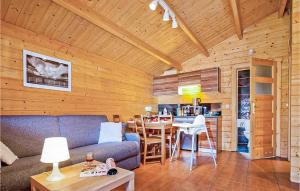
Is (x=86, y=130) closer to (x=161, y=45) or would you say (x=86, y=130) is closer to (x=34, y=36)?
(x=34, y=36)

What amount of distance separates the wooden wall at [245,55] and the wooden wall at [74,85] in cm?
207

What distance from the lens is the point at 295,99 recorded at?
2.62 metres

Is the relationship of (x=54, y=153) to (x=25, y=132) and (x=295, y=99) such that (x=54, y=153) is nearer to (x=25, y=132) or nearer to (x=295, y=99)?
(x=25, y=132)

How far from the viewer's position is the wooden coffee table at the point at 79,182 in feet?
4.70

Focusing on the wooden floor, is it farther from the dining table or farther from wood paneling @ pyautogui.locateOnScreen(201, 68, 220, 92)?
wood paneling @ pyautogui.locateOnScreen(201, 68, 220, 92)

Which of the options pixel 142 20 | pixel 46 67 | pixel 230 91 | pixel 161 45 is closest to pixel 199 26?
pixel 161 45

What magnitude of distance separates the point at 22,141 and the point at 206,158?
11.1 ft

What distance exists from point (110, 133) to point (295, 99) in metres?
3.05

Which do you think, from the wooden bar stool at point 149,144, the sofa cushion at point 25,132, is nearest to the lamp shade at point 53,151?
the sofa cushion at point 25,132

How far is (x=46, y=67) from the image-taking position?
2.93 meters

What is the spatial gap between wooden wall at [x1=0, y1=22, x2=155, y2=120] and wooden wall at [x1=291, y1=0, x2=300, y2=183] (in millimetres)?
3432

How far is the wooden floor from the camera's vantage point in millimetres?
2396

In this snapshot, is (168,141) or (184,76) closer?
(168,141)

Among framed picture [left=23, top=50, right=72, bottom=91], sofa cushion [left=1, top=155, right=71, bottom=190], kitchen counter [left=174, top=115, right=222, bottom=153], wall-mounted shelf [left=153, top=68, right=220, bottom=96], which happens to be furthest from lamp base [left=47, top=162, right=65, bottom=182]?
wall-mounted shelf [left=153, top=68, right=220, bottom=96]
